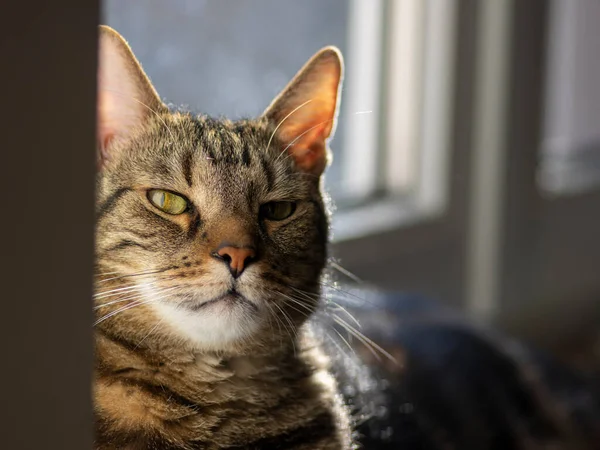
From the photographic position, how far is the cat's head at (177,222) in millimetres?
412

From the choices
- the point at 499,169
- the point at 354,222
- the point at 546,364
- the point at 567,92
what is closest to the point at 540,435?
the point at 546,364

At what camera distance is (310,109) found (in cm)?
48

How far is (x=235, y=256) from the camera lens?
42 cm

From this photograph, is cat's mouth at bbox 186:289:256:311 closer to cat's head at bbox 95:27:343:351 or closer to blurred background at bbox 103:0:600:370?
cat's head at bbox 95:27:343:351

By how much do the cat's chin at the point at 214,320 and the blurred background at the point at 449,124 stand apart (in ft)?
0.36

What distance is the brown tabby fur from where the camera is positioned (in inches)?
16.3

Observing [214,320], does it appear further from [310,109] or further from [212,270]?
[310,109]

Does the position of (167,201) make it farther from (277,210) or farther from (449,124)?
(449,124)

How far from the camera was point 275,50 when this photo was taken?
70 centimetres

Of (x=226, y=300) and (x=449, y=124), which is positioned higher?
(x=449, y=124)

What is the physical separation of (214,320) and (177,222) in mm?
56

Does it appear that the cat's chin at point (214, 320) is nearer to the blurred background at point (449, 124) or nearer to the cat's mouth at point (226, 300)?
the cat's mouth at point (226, 300)

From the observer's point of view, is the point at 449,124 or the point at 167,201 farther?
the point at 449,124

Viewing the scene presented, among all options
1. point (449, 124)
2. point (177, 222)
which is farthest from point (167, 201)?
point (449, 124)
